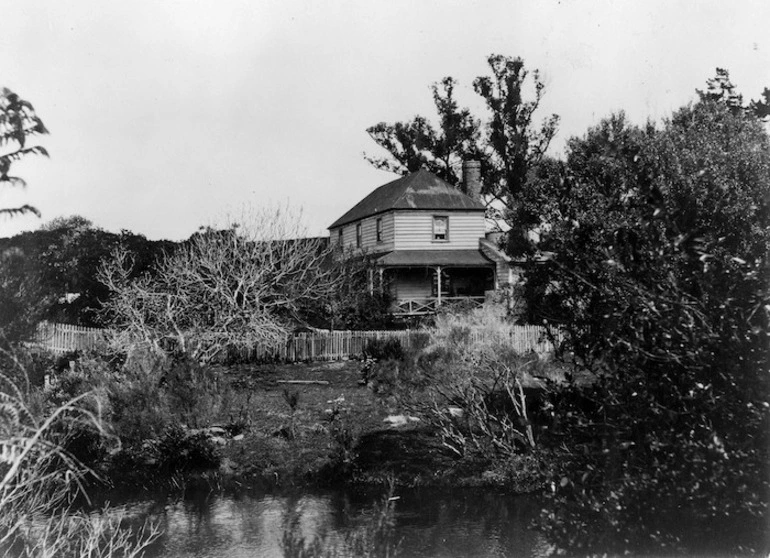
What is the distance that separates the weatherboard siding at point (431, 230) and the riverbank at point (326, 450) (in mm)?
15852

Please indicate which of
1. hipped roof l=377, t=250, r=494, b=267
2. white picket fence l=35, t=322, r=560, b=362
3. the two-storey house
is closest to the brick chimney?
the two-storey house

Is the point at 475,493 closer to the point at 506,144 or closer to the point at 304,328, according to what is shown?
the point at 304,328

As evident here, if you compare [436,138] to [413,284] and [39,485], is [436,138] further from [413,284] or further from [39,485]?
[39,485]

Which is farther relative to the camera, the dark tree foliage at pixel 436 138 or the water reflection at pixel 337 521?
the dark tree foliage at pixel 436 138

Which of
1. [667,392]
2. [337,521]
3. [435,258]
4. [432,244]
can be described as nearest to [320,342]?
[435,258]

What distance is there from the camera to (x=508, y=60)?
4094 centimetres

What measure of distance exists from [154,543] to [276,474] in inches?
162

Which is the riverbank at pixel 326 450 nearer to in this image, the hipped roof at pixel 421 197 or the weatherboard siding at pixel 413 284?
the weatherboard siding at pixel 413 284

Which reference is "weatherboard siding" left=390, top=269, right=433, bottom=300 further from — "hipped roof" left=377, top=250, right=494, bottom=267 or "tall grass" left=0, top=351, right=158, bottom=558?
"tall grass" left=0, top=351, right=158, bottom=558

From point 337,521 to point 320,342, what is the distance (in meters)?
14.1

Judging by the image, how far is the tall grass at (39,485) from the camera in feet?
8.57

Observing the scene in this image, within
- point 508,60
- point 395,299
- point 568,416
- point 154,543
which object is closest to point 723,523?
point 568,416

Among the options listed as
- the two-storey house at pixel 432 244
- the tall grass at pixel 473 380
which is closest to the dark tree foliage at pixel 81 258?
the two-storey house at pixel 432 244

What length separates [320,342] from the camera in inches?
995
